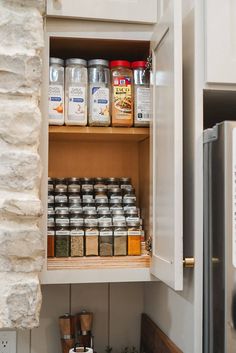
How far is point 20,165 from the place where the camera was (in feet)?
4.12

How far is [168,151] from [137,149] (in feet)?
1.80

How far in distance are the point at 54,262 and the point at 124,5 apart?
2.70 ft

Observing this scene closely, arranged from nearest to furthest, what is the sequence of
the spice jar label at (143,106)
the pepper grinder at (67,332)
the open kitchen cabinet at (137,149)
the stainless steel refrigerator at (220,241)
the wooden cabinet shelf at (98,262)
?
the stainless steel refrigerator at (220,241)
the open kitchen cabinet at (137,149)
the wooden cabinet shelf at (98,262)
the spice jar label at (143,106)
the pepper grinder at (67,332)

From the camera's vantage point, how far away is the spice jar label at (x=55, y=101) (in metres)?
1.44

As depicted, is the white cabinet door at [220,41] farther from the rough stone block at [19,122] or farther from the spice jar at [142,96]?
the rough stone block at [19,122]

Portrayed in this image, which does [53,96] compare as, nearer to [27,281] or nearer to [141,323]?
[27,281]

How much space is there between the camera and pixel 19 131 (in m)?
1.27

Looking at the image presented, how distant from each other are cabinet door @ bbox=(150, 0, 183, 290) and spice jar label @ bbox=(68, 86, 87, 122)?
229 mm

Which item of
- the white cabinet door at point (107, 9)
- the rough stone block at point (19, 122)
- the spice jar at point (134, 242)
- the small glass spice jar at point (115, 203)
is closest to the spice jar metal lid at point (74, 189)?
the small glass spice jar at point (115, 203)

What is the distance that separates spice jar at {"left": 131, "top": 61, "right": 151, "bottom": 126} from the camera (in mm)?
Result: 1496

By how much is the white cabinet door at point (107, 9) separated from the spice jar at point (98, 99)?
0.51 feet

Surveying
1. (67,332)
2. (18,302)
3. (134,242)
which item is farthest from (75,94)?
(67,332)

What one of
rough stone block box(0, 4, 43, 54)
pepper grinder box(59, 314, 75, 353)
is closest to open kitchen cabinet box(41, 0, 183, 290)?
rough stone block box(0, 4, 43, 54)

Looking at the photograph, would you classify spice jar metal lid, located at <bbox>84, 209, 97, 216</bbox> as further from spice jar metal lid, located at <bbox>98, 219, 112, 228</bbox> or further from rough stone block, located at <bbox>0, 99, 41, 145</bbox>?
rough stone block, located at <bbox>0, 99, 41, 145</bbox>
